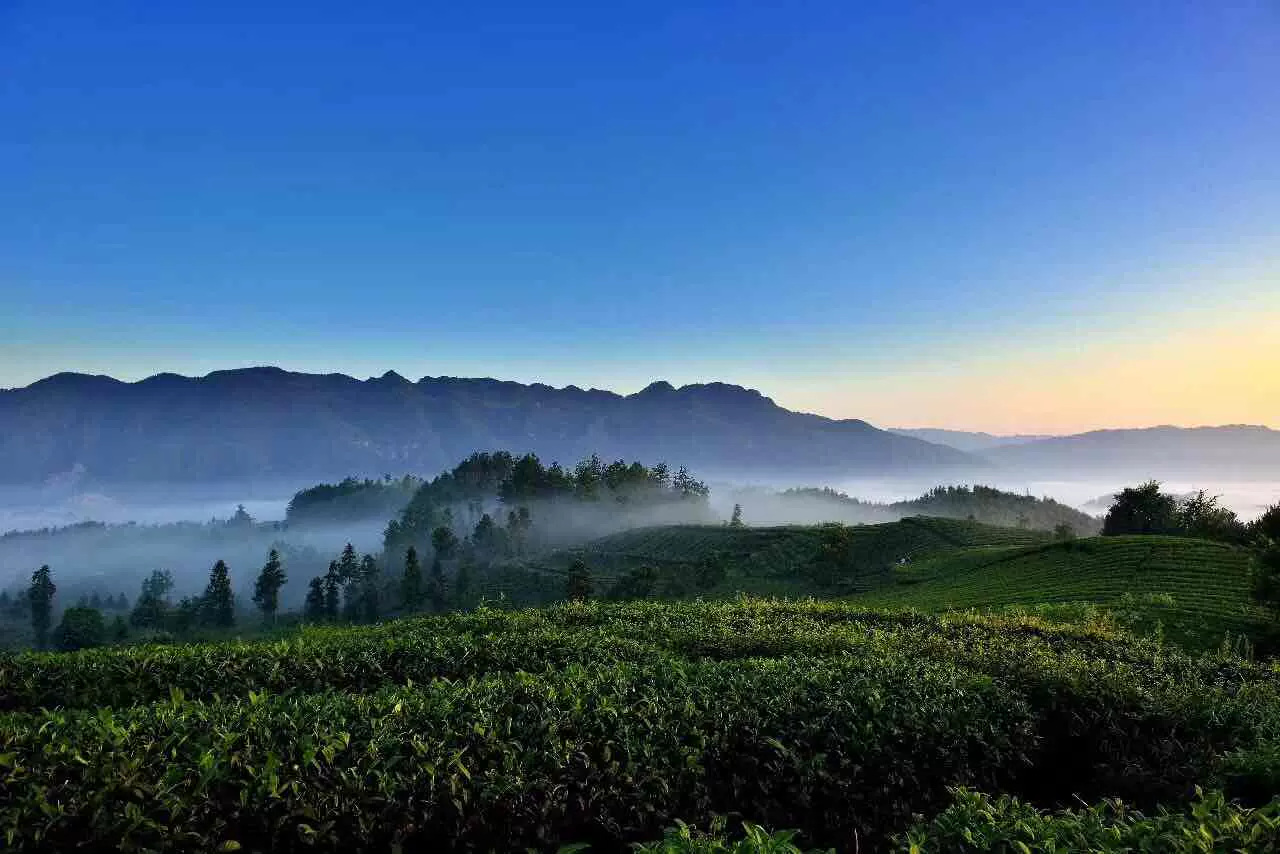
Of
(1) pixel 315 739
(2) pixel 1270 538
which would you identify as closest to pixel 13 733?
(1) pixel 315 739

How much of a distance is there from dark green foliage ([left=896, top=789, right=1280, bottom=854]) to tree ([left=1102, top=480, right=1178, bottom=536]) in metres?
80.5

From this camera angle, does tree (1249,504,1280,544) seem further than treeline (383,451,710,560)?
No

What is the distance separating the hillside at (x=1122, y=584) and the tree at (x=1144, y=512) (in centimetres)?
2159

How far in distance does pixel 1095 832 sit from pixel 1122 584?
38.0 meters

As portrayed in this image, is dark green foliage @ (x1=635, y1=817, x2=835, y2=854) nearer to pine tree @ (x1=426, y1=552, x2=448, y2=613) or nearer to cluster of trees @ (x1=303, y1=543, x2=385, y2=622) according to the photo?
pine tree @ (x1=426, y1=552, x2=448, y2=613)

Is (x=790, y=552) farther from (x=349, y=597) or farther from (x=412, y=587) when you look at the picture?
(x=349, y=597)

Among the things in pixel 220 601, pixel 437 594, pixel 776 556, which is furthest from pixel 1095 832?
pixel 220 601

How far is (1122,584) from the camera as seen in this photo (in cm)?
3494

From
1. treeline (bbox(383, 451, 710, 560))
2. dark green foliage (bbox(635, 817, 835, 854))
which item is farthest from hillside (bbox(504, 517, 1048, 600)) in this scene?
dark green foliage (bbox(635, 817, 835, 854))

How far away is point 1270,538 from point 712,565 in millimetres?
58762

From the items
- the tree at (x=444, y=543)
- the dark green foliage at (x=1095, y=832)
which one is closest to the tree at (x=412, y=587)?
the tree at (x=444, y=543)

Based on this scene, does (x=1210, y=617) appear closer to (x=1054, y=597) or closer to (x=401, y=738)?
(x=1054, y=597)

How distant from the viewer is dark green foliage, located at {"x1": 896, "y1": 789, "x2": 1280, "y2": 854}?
419 cm

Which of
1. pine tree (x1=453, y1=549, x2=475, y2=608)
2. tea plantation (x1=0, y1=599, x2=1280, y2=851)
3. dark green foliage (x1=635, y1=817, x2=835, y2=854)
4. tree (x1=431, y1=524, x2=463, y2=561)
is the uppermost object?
dark green foliage (x1=635, y1=817, x2=835, y2=854)
